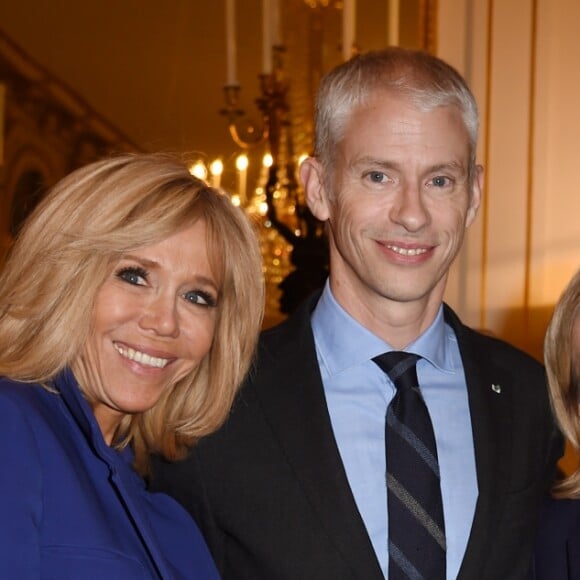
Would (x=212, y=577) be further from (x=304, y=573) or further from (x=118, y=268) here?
(x=118, y=268)

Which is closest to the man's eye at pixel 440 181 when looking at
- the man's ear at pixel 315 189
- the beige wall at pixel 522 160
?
the man's ear at pixel 315 189

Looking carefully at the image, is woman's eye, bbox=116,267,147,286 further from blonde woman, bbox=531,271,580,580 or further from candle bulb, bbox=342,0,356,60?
candle bulb, bbox=342,0,356,60

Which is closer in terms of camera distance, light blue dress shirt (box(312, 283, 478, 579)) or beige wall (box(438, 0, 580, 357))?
light blue dress shirt (box(312, 283, 478, 579))

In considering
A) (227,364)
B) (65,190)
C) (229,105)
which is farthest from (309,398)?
(229,105)

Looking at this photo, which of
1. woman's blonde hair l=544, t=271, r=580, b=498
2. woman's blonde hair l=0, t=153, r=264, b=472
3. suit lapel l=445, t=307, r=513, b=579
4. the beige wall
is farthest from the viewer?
the beige wall

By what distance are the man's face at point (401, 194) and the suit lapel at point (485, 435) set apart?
6.2 inches

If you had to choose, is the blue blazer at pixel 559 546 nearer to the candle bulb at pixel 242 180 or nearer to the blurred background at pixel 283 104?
the blurred background at pixel 283 104

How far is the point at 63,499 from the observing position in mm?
1470

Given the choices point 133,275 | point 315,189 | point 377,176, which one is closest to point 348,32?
point 315,189

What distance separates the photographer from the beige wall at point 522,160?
3275mm

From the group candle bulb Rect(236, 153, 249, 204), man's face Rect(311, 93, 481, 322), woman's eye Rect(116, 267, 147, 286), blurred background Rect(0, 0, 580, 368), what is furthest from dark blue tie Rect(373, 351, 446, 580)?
candle bulb Rect(236, 153, 249, 204)

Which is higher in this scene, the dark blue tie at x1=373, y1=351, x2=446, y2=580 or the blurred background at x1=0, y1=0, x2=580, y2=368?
the blurred background at x1=0, y1=0, x2=580, y2=368

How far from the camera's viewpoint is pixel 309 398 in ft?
5.82

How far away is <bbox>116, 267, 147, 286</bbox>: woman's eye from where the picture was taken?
1661 millimetres
